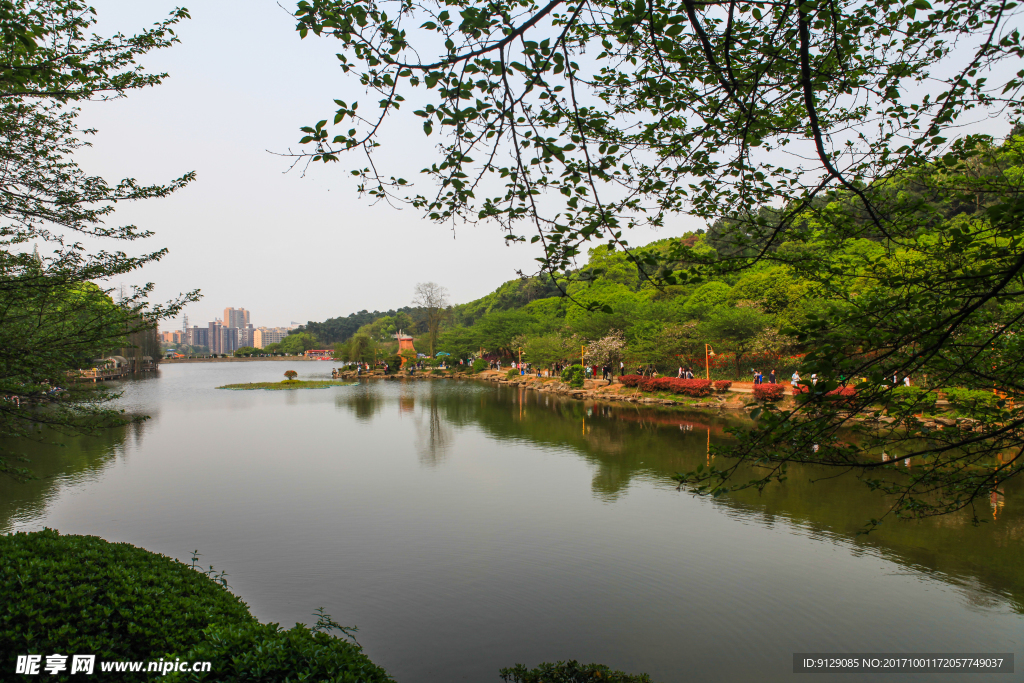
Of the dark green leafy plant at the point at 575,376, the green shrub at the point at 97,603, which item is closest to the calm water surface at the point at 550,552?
the green shrub at the point at 97,603

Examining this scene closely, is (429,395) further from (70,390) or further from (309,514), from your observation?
(70,390)

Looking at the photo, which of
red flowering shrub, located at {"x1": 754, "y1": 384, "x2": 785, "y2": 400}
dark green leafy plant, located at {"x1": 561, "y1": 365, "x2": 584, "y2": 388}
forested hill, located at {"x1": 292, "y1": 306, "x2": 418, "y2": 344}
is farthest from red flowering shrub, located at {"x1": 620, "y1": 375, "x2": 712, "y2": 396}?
forested hill, located at {"x1": 292, "y1": 306, "x2": 418, "y2": 344}

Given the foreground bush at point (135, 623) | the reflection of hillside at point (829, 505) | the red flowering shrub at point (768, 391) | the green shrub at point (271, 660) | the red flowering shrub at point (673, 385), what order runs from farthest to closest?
1. the red flowering shrub at point (673, 385)
2. the red flowering shrub at point (768, 391)
3. the reflection of hillside at point (829, 505)
4. the foreground bush at point (135, 623)
5. the green shrub at point (271, 660)

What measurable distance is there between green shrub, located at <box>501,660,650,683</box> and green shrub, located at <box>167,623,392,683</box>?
1.47m

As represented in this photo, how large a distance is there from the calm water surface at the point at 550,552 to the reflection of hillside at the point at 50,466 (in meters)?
0.10

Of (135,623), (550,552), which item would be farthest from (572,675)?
(550,552)

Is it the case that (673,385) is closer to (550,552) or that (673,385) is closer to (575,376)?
(575,376)

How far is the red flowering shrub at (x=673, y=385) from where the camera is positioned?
23.6 m

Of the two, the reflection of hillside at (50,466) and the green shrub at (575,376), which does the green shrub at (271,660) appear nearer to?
the reflection of hillside at (50,466)

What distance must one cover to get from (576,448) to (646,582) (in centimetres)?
846

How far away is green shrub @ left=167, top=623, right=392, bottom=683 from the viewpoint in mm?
3004

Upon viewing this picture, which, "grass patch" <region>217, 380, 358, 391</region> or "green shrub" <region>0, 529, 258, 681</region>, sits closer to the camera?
"green shrub" <region>0, 529, 258, 681</region>

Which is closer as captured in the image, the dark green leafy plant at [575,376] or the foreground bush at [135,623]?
the foreground bush at [135,623]

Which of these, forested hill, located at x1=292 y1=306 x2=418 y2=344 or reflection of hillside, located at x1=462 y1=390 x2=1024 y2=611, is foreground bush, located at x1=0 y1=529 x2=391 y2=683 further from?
forested hill, located at x1=292 y1=306 x2=418 y2=344
